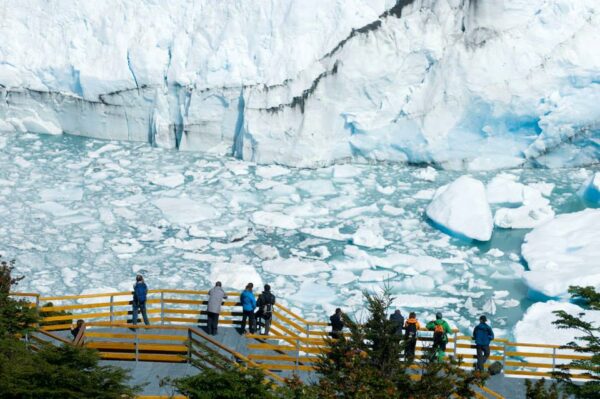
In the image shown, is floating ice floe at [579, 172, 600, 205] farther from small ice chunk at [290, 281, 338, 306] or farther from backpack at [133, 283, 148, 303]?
backpack at [133, 283, 148, 303]

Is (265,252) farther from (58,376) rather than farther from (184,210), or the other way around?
(58,376)

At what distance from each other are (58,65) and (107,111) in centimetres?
194

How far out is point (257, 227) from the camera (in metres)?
19.8

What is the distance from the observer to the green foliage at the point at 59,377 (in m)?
7.30

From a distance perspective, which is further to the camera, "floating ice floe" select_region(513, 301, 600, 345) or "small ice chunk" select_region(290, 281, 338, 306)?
"small ice chunk" select_region(290, 281, 338, 306)

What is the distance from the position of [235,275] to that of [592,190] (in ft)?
31.7

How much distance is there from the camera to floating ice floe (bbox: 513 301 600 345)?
1516 cm

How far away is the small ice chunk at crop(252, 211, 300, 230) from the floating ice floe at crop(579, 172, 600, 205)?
24.5 feet

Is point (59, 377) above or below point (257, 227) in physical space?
below

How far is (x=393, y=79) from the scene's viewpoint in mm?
23328

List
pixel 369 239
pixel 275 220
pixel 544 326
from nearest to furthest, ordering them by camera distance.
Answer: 1. pixel 544 326
2. pixel 369 239
3. pixel 275 220

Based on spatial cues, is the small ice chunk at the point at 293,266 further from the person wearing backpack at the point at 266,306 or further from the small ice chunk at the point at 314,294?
the person wearing backpack at the point at 266,306

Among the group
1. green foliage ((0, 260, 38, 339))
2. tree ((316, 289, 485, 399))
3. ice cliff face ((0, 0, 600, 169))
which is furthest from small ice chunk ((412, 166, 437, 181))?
green foliage ((0, 260, 38, 339))

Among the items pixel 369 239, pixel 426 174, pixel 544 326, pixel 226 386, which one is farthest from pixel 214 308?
pixel 426 174
